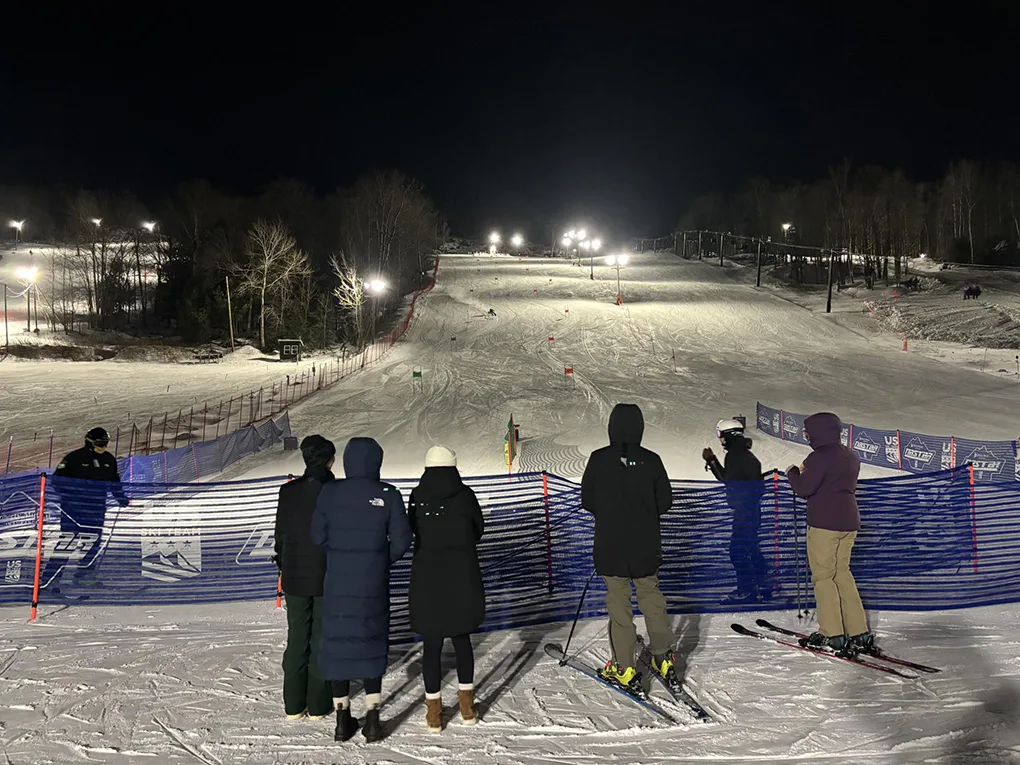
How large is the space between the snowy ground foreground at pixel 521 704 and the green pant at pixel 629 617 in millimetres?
322

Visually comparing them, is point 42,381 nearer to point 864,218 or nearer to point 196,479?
point 196,479

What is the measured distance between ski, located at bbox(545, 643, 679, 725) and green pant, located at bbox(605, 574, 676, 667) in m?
0.18

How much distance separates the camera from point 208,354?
43094 mm

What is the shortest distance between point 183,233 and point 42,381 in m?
37.8

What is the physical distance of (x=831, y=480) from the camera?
5.12 meters

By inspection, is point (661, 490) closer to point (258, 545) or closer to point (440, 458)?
point (440, 458)

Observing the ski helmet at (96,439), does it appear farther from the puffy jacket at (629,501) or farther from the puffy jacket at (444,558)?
the puffy jacket at (629,501)

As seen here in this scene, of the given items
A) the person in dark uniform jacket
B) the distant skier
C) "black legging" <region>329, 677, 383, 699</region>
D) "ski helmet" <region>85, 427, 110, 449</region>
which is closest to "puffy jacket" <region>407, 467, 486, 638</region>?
"black legging" <region>329, 677, 383, 699</region>

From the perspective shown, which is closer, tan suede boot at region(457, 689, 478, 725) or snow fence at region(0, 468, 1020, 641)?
tan suede boot at region(457, 689, 478, 725)

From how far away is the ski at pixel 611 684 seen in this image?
14.4ft

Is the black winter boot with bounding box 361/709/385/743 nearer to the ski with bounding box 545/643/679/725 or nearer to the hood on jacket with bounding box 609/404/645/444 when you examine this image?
the ski with bounding box 545/643/679/725

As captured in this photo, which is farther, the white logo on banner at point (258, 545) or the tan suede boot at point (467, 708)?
the white logo on banner at point (258, 545)

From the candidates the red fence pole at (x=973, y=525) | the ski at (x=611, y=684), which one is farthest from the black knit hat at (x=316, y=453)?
the red fence pole at (x=973, y=525)

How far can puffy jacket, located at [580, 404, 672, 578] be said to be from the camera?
14.9 feet
